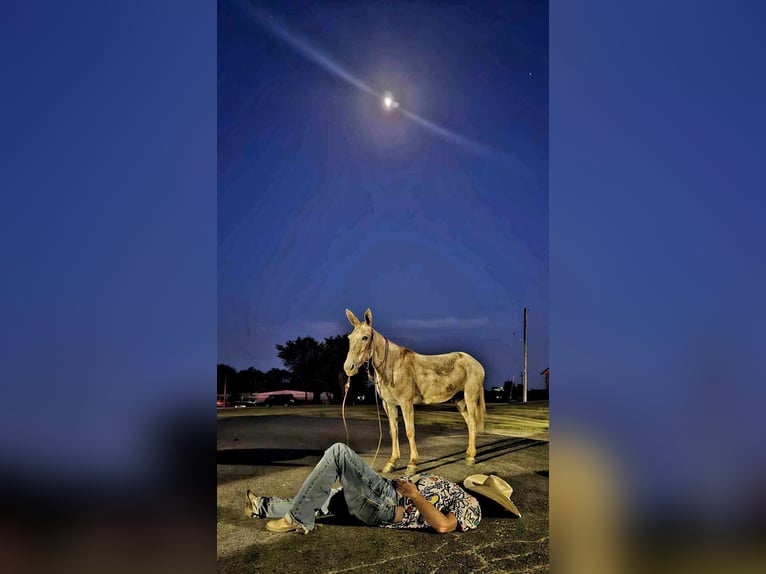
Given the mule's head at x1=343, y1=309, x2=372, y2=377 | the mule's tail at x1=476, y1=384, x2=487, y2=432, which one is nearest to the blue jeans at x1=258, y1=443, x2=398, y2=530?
the mule's head at x1=343, y1=309, x2=372, y2=377

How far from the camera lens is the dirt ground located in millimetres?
3141

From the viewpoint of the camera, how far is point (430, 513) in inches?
123

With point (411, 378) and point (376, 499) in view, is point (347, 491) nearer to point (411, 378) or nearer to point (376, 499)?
point (376, 499)

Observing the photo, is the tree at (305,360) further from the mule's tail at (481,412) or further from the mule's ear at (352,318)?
the mule's tail at (481,412)

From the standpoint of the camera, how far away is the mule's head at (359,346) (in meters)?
3.42

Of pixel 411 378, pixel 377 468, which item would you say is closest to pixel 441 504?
pixel 377 468

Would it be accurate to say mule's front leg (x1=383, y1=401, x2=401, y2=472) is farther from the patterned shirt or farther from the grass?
the patterned shirt

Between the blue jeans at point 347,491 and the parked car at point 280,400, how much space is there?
0.46 metres

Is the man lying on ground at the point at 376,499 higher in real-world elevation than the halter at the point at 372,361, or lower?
lower

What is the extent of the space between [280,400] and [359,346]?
0.57m

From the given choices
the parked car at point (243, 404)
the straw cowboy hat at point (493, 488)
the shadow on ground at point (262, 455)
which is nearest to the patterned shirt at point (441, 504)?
the straw cowboy hat at point (493, 488)

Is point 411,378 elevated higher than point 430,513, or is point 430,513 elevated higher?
point 411,378
